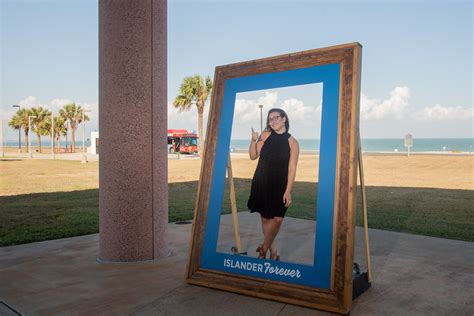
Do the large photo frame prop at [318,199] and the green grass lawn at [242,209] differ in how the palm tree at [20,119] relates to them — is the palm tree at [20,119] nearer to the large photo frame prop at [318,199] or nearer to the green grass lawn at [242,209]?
the green grass lawn at [242,209]

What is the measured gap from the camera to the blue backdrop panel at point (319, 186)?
411 cm

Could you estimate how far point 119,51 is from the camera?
5777 millimetres

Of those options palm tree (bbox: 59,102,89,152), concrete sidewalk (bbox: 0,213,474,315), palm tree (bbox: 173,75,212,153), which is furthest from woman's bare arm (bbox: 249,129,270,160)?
palm tree (bbox: 59,102,89,152)

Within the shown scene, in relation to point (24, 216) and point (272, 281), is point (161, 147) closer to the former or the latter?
point (272, 281)

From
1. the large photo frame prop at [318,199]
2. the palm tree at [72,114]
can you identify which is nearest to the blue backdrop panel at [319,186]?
the large photo frame prop at [318,199]

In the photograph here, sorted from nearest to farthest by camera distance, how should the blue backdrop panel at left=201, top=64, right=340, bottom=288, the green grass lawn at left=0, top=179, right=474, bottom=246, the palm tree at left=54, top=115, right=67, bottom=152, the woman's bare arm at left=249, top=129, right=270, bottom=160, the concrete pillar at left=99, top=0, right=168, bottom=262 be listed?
1. the blue backdrop panel at left=201, top=64, right=340, bottom=288
2. the woman's bare arm at left=249, top=129, right=270, bottom=160
3. the concrete pillar at left=99, top=0, right=168, bottom=262
4. the green grass lawn at left=0, top=179, right=474, bottom=246
5. the palm tree at left=54, top=115, right=67, bottom=152

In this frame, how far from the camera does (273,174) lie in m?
4.55

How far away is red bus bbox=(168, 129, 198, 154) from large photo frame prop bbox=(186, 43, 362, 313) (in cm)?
4883

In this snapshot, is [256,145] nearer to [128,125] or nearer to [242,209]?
[128,125]

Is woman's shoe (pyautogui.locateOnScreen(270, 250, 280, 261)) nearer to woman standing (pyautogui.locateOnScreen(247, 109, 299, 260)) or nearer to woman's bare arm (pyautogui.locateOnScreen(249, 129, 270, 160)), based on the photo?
woman standing (pyautogui.locateOnScreen(247, 109, 299, 260))

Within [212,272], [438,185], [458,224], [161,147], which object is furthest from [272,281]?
[438,185]

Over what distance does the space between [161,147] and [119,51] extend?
4.72ft

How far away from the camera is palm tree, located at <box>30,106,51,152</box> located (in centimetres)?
8156

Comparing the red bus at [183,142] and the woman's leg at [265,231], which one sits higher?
the red bus at [183,142]
